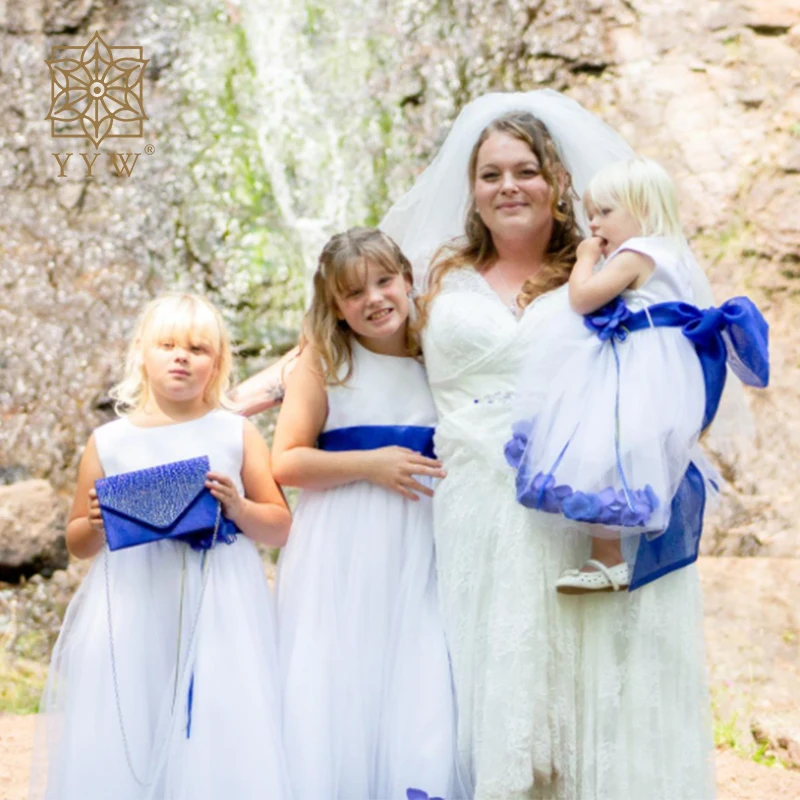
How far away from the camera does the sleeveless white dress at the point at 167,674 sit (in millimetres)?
3080

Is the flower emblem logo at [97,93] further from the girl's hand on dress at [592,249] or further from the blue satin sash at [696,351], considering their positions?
the blue satin sash at [696,351]

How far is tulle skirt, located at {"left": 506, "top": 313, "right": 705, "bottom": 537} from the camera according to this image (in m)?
2.83

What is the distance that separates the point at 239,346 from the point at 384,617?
3265 mm

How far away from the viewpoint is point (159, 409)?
335cm

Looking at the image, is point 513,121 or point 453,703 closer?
point 453,703

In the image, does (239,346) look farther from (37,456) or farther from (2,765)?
(2,765)

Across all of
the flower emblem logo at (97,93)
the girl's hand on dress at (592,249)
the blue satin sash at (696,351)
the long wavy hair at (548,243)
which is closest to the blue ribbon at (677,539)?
the blue satin sash at (696,351)

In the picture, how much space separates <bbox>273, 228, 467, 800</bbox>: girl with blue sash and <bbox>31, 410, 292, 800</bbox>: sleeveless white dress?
0.11 m

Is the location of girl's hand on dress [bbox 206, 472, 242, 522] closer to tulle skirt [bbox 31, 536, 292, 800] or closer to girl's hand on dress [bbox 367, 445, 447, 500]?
tulle skirt [bbox 31, 536, 292, 800]

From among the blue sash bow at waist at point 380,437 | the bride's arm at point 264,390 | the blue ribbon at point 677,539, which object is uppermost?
the bride's arm at point 264,390

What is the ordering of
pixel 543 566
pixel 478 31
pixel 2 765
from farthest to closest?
pixel 478 31
pixel 2 765
pixel 543 566

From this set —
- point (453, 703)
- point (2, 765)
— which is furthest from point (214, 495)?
point (2, 765)

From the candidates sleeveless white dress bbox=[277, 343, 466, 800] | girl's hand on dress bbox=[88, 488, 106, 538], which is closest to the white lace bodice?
sleeveless white dress bbox=[277, 343, 466, 800]

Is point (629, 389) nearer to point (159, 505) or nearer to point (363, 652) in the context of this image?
point (363, 652)
